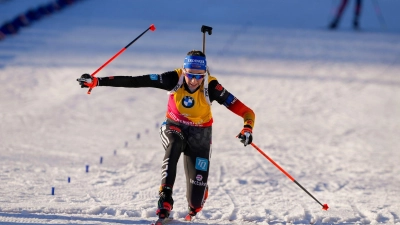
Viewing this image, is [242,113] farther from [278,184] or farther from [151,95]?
[151,95]

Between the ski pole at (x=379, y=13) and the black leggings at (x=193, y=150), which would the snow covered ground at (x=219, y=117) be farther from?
the black leggings at (x=193, y=150)

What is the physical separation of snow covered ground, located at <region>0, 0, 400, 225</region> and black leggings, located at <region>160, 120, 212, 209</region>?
336 mm

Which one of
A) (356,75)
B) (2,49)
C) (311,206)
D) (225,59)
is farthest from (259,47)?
(311,206)

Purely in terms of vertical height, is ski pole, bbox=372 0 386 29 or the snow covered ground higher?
ski pole, bbox=372 0 386 29

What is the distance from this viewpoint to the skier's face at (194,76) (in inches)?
253

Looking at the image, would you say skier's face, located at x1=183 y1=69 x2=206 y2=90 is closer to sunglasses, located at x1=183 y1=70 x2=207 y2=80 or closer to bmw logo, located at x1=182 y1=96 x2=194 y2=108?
sunglasses, located at x1=183 y1=70 x2=207 y2=80

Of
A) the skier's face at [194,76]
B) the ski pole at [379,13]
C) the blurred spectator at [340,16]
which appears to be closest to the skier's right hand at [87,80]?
the skier's face at [194,76]

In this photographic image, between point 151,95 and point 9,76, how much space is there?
3011 mm

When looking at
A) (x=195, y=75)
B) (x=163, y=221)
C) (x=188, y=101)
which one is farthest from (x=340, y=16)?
(x=163, y=221)

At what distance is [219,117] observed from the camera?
12.9 metres

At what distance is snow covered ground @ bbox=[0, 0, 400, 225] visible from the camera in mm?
7715

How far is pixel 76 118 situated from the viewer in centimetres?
1213

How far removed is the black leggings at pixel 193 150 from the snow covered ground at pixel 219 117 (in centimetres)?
34

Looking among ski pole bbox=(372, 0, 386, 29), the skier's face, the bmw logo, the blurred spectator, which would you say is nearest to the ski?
the bmw logo
